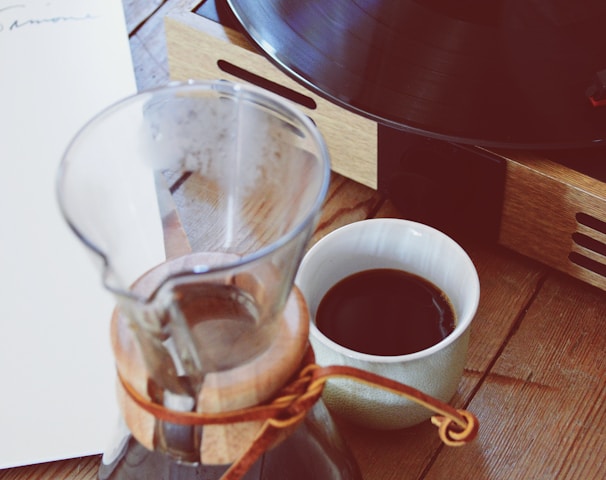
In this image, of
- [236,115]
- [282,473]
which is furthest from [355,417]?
[236,115]

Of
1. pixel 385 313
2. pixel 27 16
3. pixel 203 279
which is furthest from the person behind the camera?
pixel 27 16

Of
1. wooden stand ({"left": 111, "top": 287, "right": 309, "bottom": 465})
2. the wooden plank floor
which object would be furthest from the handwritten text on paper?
wooden stand ({"left": 111, "top": 287, "right": 309, "bottom": 465})

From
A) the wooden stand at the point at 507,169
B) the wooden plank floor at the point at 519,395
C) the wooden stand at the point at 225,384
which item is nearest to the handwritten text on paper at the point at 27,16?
the wooden stand at the point at 507,169

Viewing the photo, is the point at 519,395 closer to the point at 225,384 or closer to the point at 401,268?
the point at 401,268

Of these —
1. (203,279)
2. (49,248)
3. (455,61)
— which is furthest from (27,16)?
(203,279)

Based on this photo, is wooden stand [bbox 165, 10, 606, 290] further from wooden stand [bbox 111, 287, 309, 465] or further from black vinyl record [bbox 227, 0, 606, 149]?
wooden stand [bbox 111, 287, 309, 465]

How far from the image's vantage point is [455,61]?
59 cm

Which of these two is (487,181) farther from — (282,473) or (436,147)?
(282,473)

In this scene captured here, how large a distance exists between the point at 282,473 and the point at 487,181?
247mm

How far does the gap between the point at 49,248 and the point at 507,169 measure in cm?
31

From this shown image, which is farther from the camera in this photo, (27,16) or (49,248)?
(27,16)

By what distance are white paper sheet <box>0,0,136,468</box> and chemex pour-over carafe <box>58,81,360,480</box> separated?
12 cm

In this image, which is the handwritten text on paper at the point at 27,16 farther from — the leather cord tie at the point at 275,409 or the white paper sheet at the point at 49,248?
the leather cord tie at the point at 275,409

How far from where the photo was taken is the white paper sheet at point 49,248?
55 centimetres
